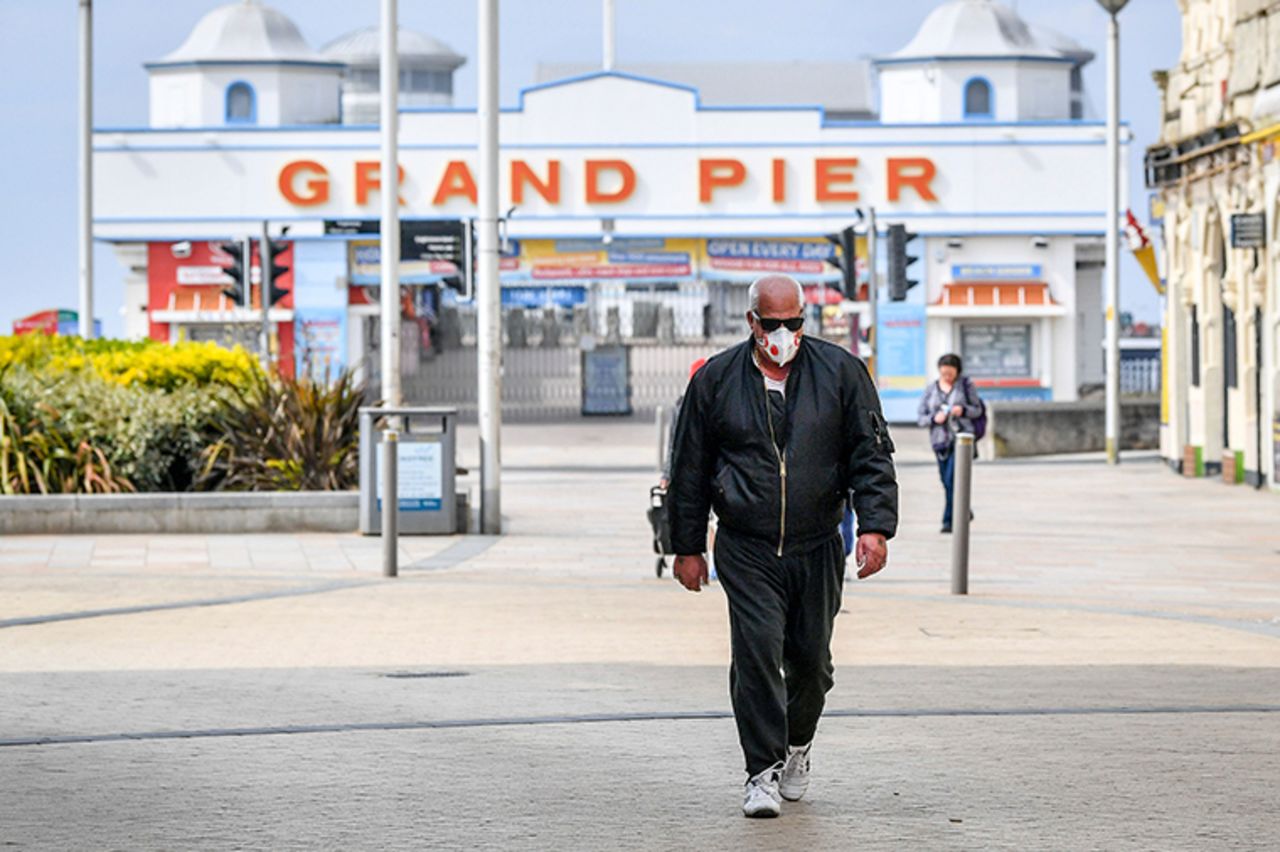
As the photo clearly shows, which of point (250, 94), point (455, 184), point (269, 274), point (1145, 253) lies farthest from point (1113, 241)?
point (250, 94)

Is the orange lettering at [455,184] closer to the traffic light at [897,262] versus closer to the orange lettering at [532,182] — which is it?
the orange lettering at [532,182]

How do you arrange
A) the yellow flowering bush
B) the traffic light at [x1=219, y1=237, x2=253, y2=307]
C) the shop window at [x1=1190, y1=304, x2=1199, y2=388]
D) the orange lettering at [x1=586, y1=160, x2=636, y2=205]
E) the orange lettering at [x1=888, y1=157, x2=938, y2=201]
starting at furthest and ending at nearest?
the orange lettering at [x1=888, y1=157, x2=938, y2=201] < the orange lettering at [x1=586, y1=160, x2=636, y2=205] < the traffic light at [x1=219, y1=237, x2=253, y2=307] < the shop window at [x1=1190, y1=304, x2=1199, y2=388] < the yellow flowering bush

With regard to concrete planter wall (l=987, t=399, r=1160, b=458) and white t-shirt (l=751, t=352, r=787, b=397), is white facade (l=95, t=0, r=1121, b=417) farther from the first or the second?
white t-shirt (l=751, t=352, r=787, b=397)

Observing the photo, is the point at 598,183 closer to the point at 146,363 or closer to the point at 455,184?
the point at 455,184

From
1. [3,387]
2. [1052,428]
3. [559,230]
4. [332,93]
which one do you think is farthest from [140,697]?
[332,93]

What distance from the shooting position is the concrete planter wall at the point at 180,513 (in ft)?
64.1

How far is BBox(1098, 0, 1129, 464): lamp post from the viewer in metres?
34.4

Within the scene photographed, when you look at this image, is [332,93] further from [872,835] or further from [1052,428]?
[872,835]

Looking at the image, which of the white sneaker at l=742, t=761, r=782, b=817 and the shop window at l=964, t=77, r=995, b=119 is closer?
the white sneaker at l=742, t=761, r=782, b=817

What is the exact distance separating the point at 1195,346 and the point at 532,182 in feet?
79.9

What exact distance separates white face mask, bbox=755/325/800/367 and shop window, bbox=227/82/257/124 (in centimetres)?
5505

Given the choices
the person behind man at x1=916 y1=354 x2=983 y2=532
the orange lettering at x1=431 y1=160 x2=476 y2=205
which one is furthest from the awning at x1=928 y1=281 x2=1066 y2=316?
the person behind man at x1=916 y1=354 x2=983 y2=532

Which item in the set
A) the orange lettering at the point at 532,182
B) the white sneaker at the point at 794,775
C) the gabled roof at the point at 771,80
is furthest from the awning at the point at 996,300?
the white sneaker at the point at 794,775

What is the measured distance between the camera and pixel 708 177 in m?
54.0
